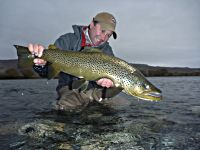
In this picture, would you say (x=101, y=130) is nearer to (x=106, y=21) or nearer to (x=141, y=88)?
(x=141, y=88)

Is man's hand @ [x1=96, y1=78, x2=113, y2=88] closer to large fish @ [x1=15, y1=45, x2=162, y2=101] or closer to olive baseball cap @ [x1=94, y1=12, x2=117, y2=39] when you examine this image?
large fish @ [x1=15, y1=45, x2=162, y2=101]

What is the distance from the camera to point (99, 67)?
623cm

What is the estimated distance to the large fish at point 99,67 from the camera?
242 inches

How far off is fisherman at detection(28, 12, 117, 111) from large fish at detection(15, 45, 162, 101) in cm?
17

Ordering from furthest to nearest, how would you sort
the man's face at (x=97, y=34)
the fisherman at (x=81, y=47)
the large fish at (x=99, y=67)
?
1. the man's face at (x=97, y=34)
2. the fisherman at (x=81, y=47)
3. the large fish at (x=99, y=67)

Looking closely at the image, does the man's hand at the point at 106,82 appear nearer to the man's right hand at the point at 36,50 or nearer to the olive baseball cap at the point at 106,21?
the man's right hand at the point at 36,50

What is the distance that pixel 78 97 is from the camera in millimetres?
9094

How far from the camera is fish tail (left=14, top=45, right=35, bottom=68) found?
240 inches

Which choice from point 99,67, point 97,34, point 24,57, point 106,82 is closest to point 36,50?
point 24,57

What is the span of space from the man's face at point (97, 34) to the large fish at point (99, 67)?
1.22 m

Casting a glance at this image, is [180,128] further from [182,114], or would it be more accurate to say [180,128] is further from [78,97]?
[78,97]

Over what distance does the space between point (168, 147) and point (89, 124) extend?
7.02 ft

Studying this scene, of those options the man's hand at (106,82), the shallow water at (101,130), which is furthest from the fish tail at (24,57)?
the man's hand at (106,82)

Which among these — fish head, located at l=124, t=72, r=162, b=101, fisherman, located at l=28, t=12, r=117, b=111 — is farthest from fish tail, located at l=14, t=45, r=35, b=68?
fish head, located at l=124, t=72, r=162, b=101
